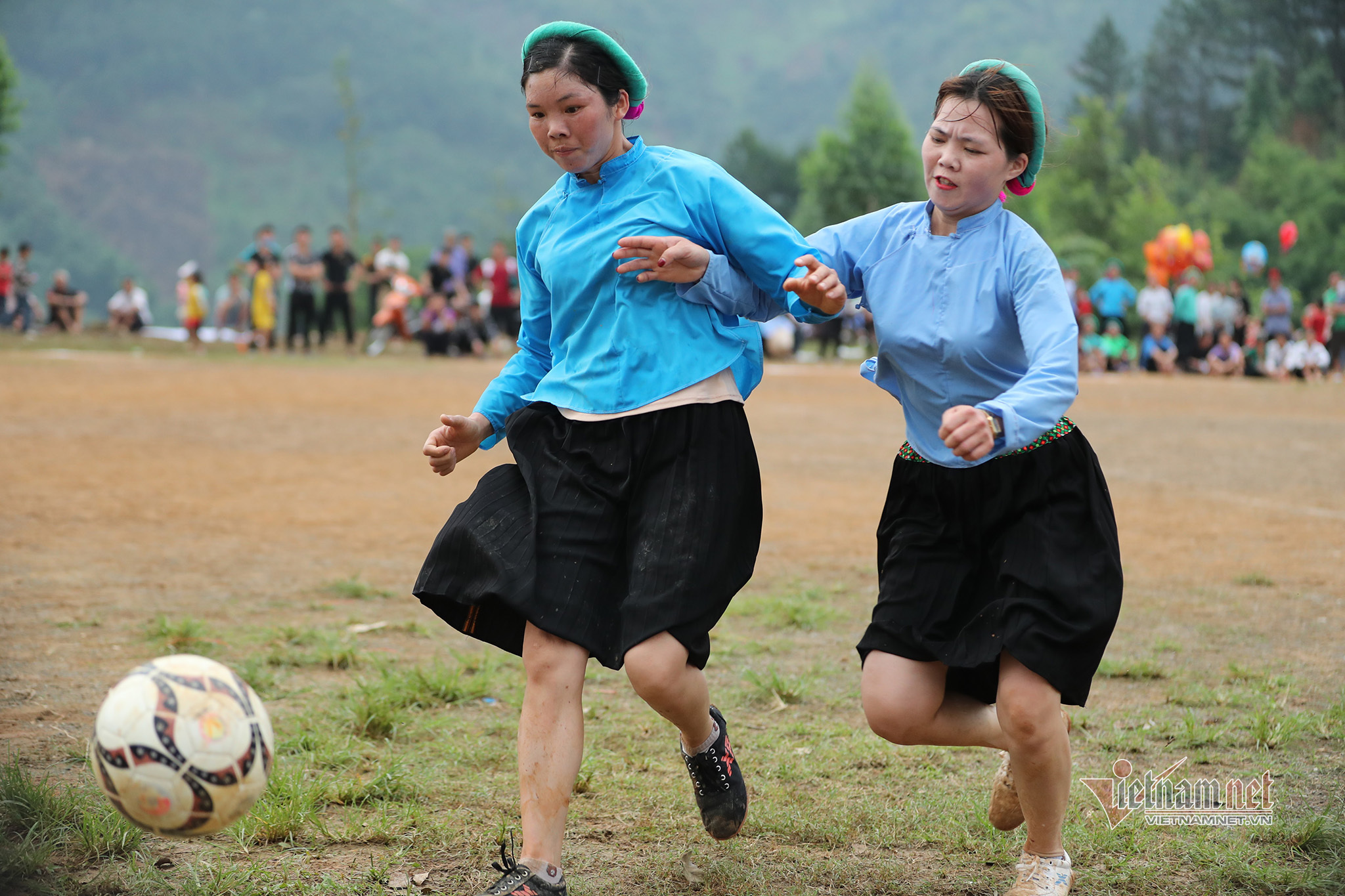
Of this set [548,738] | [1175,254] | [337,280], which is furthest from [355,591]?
[1175,254]

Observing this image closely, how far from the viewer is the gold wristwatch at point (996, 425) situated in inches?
102

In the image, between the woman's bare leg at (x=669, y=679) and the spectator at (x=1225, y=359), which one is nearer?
the woman's bare leg at (x=669, y=679)

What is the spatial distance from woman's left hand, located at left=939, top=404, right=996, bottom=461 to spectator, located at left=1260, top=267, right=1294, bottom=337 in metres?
22.1

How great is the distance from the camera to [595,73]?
3.12m

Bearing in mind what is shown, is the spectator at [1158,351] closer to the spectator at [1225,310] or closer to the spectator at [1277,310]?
the spectator at [1225,310]

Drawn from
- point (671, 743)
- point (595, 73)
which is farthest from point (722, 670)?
point (595, 73)

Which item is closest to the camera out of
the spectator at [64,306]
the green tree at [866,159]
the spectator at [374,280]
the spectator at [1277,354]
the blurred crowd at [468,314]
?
the blurred crowd at [468,314]

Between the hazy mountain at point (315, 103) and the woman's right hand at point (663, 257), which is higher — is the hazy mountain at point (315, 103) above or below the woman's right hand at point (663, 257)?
above

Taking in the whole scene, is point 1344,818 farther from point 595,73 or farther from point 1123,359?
point 1123,359

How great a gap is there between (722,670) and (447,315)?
1900 cm

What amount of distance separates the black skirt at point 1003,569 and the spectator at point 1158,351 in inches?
859

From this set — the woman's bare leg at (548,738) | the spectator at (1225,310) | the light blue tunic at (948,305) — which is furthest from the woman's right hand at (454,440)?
the spectator at (1225,310)

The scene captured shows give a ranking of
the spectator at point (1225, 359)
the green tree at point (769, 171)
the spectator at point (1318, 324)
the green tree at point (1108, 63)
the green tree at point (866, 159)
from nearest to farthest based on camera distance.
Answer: the spectator at point (1225, 359)
the spectator at point (1318, 324)
the green tree at point (866, 159)
the green tree at point (769, 171)
the green tree at point (1108, 63)

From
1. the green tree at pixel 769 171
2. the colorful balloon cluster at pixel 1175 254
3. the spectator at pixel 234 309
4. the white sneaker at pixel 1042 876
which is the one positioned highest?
the green tree at pixel 769 171
